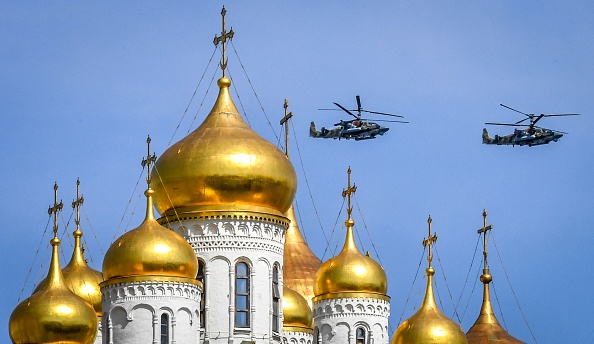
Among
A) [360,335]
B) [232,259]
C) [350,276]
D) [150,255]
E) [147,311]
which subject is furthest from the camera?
[360,335]

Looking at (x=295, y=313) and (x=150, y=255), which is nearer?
(x=150, y=255)

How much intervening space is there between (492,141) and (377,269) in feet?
93.0

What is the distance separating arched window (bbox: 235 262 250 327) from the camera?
5897 centimetres

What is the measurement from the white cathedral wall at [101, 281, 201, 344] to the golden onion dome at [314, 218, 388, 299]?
9.60 metres

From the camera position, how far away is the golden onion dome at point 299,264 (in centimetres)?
6969

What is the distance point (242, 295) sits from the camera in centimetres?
5928

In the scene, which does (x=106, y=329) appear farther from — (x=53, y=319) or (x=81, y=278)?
(x=81, y=278)

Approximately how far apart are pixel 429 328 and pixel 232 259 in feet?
28.9

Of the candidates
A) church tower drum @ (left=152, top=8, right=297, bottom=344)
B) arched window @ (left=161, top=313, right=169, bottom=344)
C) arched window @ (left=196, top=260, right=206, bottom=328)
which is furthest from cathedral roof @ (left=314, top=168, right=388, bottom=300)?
arched window @ (left=161, top=313, right=169, bottom=344)

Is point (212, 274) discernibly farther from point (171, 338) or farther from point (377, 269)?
point (377, 269)

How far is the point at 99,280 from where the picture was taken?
63469mm

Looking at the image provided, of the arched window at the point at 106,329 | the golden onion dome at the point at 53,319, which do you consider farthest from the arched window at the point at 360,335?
the arched window at the point at 106,329

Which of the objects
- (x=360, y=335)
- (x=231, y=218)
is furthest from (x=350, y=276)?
(x=231, y=218)

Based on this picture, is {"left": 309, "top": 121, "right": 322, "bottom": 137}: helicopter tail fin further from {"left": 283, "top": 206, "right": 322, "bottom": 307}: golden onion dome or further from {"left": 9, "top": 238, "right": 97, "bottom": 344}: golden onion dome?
{"left": 9, "top": 238, "right": 97, "bottom": 344}: golden onion dome
